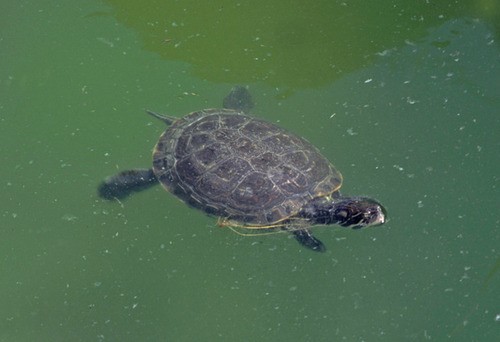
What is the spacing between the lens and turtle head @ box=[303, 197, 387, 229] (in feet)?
10.3

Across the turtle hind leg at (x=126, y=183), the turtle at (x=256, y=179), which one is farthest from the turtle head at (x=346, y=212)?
the turtle hind leg at (x=126, y=183)

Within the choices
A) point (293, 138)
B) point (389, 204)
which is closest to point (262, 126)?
point (293, 138)

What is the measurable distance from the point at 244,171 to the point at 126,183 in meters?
0.88

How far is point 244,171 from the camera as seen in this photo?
10.8ft

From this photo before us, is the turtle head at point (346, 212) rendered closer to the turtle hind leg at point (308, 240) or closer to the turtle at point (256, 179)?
the turtle at point (256, 179)

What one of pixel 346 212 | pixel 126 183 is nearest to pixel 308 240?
pixel 346 212

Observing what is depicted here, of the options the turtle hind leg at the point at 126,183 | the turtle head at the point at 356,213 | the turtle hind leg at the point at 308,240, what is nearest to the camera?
the turtle head at the point at 356,213

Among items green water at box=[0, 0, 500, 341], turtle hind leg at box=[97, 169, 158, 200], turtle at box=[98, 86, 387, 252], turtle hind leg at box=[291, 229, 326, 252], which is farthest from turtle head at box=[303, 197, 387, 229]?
turtle hind leg at box=[97, 169, 158, 200]

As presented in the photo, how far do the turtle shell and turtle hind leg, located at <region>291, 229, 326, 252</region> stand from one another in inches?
9.0

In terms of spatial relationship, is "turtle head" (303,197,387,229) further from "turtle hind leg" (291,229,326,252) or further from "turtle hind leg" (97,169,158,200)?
"turtle hind leg" (97,169,158,200)

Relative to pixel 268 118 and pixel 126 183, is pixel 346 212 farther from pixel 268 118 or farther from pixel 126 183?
pixel 126 183

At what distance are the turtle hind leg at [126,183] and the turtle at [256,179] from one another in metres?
0.01

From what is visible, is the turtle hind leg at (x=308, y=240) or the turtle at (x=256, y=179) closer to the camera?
the turtle at (x=256, y=179)

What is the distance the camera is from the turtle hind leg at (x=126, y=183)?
3.67 metres
